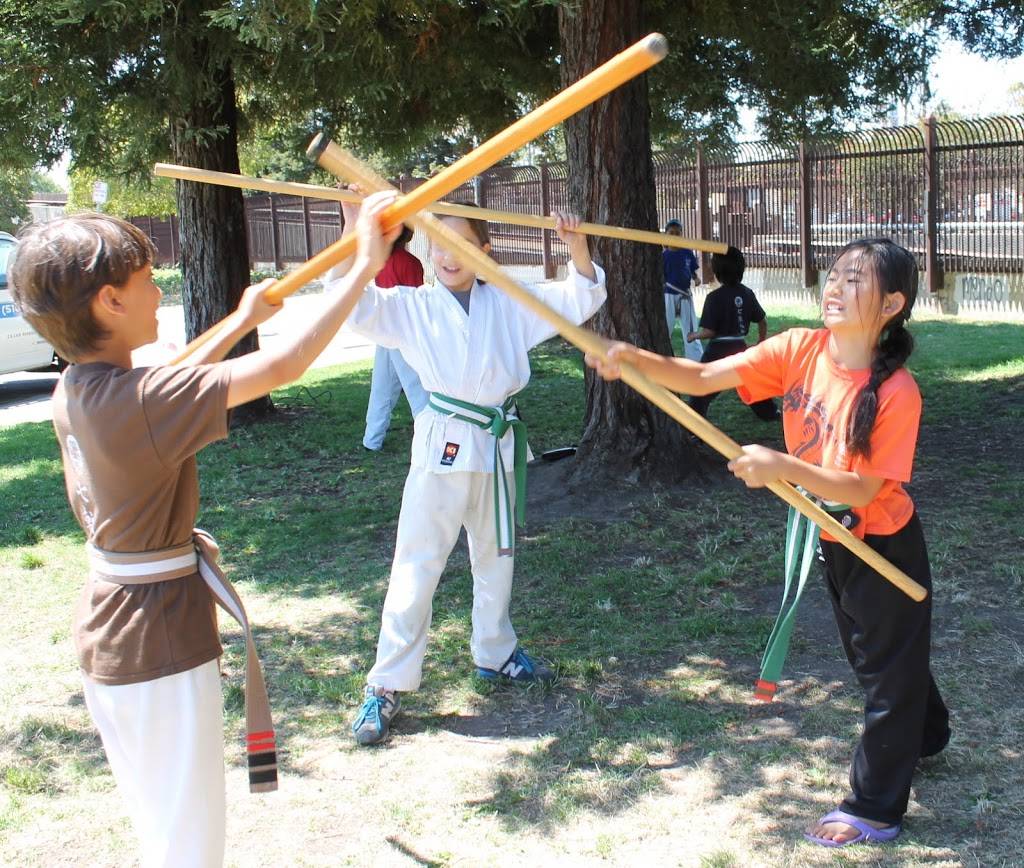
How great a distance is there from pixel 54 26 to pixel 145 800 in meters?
6.46

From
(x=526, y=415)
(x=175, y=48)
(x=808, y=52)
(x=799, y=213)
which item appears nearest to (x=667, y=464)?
(x=526, y=415)

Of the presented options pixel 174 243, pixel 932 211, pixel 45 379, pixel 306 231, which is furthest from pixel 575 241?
pixel 174 243

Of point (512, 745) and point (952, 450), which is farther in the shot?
point (952, 450)

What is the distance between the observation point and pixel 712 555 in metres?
5.48

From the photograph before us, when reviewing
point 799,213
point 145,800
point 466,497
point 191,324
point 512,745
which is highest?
point 799,213

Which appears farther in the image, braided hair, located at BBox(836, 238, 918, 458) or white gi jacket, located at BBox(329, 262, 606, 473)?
white gi jacket, located at BBox(329, 262, 606, 473)

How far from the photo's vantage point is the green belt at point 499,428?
385 cm

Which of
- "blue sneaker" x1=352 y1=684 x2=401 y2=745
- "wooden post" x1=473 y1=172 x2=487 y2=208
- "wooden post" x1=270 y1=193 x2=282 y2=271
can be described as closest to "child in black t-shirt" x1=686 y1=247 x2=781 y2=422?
"blue sneaker" x1=352 y1=684 x2=401 y2=745

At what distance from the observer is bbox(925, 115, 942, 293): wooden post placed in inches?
619

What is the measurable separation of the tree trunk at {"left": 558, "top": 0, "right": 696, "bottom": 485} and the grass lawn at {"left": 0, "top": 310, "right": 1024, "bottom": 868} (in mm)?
295

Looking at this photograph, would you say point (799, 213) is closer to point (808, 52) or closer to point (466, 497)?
point (808, 52)

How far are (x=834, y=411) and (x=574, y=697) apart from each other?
165 centimetres

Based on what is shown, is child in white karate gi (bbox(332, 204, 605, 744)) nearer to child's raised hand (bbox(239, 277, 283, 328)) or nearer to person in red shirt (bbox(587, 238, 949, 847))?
person in red shirt (bbox(587, 238, 949, 847))

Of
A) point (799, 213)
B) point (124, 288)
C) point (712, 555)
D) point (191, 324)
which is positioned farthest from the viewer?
point (799, 213)
